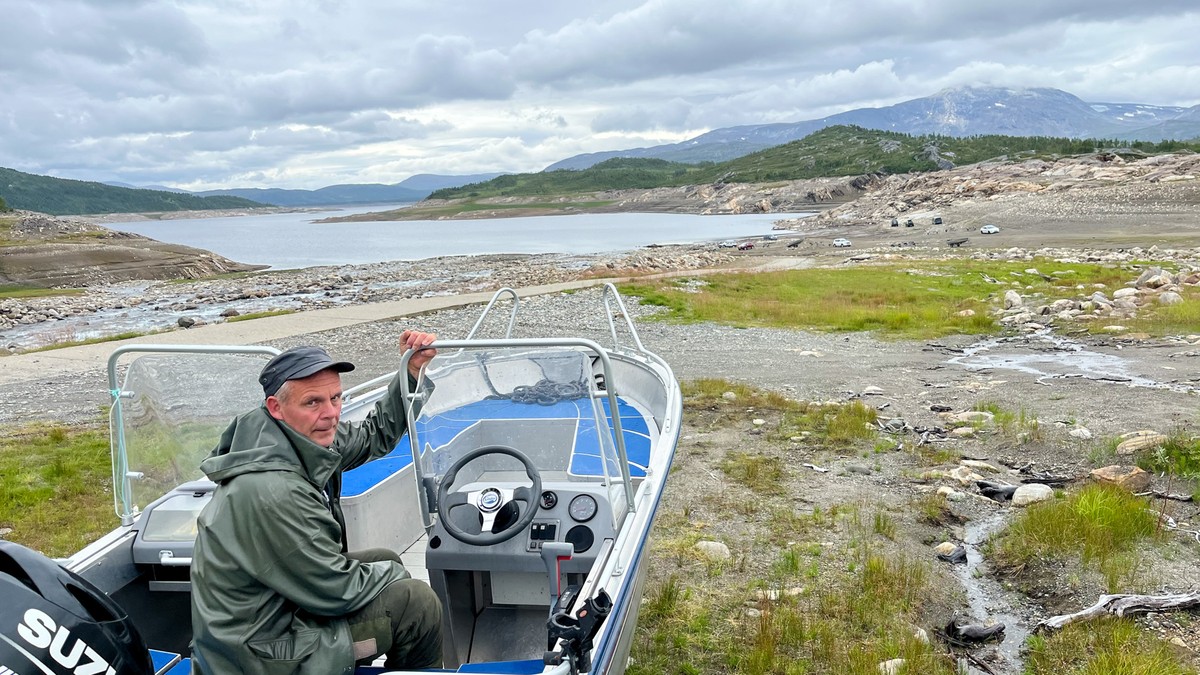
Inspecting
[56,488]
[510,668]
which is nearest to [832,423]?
[510,668]

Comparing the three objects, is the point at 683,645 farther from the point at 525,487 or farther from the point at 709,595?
the point at 525,487

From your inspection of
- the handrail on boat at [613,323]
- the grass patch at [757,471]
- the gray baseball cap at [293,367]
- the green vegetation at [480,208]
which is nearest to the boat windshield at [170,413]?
the gray baseball cap at [293,367]

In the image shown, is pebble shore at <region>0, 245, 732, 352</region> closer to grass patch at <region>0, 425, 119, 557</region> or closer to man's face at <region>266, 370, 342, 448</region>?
grass patch at <region>0, 425, 119, 557</region>

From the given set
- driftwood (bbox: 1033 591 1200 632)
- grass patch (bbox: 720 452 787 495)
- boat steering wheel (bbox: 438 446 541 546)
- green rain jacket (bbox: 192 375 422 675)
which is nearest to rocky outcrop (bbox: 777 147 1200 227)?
grass patch (bbox: 720 452 787 495)

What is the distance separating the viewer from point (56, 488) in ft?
27.7

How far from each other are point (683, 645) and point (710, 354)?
1125 cm

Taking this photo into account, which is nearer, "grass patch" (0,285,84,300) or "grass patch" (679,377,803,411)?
"grass patch" (679,377,803,411)

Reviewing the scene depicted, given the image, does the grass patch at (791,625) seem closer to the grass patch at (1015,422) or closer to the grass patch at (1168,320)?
the grass patch at (1015,422)

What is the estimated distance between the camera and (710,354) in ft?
53.5

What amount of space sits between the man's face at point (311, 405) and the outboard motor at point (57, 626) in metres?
0.96

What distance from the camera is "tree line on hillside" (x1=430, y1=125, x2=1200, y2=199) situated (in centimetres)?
10219

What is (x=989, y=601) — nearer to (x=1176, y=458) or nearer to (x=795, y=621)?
(x=795, y=621)

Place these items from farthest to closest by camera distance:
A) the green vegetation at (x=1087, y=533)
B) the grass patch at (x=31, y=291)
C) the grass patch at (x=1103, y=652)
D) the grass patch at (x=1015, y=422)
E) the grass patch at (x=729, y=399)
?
the grass patch at (x=31, y=291)
the grass patch at (x=729, y=399)
the grass patch at (x=1015, y=422)
the green vegetation at (x=1087, y=533)
the grass patch at (x=1103, y=652)

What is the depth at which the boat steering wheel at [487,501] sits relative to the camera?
4137 millimetres
